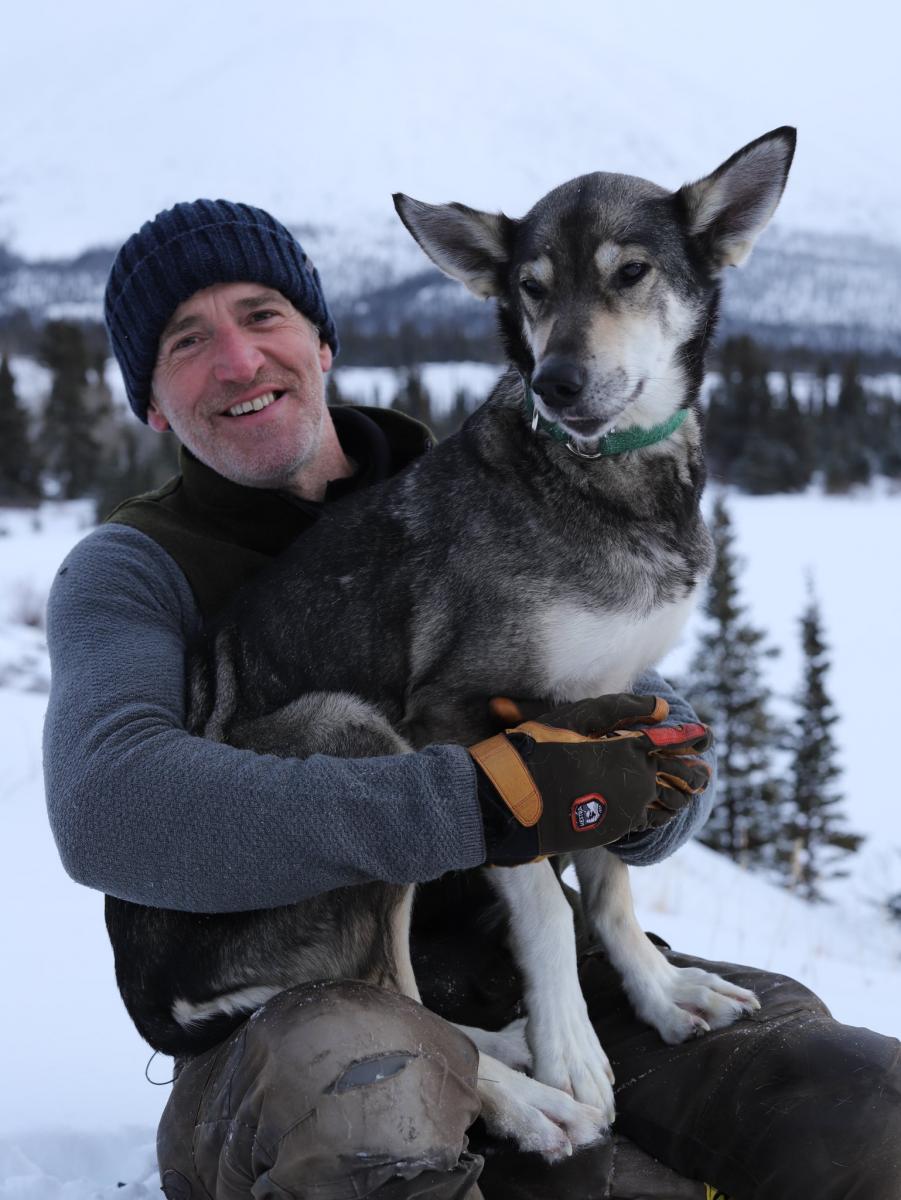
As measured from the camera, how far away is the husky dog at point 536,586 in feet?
9.11

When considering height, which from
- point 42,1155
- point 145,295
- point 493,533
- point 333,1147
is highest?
point 145,295

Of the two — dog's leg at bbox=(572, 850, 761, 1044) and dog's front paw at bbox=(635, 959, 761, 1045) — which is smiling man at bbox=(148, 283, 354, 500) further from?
dog's front paw at bbox=(635, 959, 761, 1045)

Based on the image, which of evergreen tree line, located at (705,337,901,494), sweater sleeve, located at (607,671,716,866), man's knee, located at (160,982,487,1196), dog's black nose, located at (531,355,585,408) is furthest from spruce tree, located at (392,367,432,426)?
man's knee, located at (160,982,487,1196)

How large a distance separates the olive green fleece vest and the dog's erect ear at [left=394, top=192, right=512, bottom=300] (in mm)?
831

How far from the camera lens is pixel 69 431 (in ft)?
150

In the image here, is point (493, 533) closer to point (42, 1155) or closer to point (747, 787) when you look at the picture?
point (42, 1155)

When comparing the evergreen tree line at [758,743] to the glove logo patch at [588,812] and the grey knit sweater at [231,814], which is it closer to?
the glove logo patch at [588,812]

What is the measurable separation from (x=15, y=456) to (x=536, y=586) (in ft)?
146

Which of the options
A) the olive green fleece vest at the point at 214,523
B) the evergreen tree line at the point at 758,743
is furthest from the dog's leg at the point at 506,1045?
the evergreen tree line at the point at 758,743

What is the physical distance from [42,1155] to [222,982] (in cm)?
120

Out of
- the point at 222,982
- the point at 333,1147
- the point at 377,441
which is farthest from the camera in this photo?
the point at 377,441

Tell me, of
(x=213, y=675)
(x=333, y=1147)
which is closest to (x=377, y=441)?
(x=213, y=675)

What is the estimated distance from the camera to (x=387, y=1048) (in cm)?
226

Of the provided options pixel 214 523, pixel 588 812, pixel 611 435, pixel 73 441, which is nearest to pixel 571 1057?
pixel 588 812
